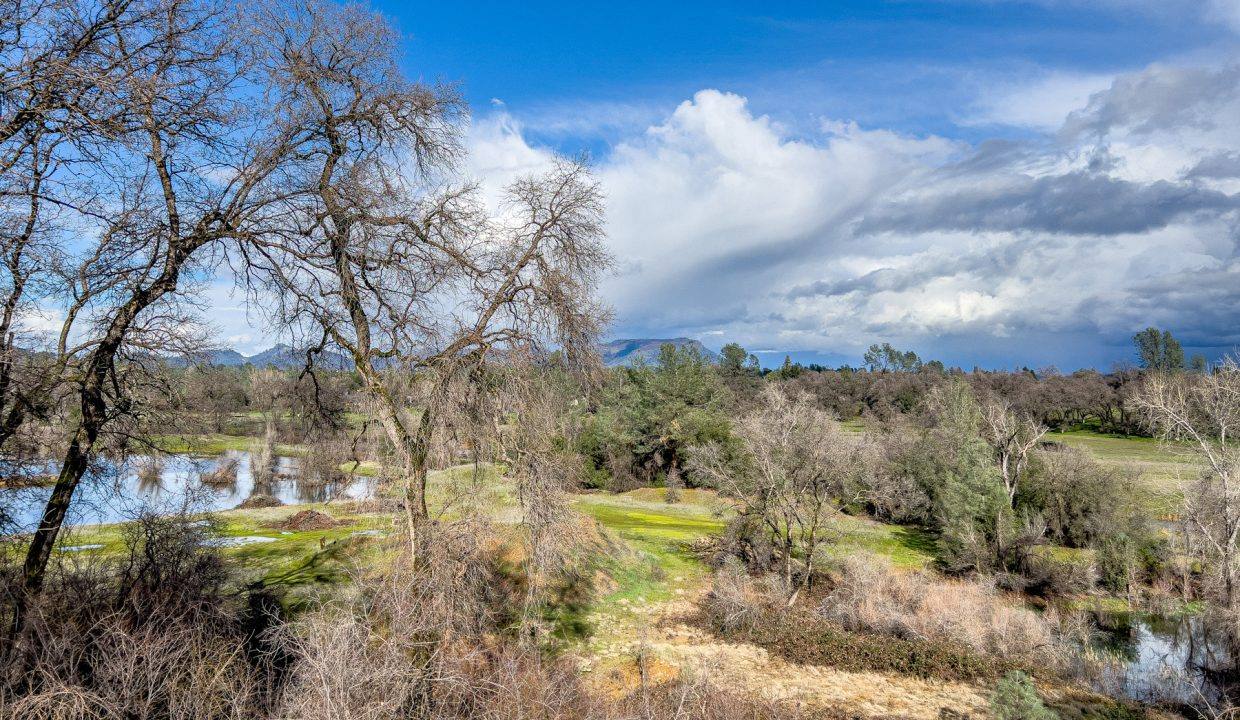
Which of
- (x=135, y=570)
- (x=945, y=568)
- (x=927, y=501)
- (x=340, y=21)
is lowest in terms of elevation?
(x=945, y=568)

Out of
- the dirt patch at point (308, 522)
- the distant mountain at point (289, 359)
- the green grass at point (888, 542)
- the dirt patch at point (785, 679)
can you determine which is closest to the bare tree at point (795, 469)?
the green grass at point (888, 542)

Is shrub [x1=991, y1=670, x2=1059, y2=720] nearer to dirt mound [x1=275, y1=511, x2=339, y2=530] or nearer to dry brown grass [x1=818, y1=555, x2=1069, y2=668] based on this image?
dry brown grass [x1=818, y1=555, x2=1069, y2=668]

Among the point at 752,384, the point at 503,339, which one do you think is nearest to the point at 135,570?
the point at 503,339

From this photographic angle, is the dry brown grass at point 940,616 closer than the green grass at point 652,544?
Yes

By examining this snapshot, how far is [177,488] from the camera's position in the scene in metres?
37.9

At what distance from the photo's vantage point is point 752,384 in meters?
107

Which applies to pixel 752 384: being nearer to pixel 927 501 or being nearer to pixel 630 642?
pixel 927 501

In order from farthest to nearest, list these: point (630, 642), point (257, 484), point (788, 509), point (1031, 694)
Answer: point (257, 484)
point (788, 509)
point (630, 642)
point (1031, 694)

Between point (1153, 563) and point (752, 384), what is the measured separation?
7693cm

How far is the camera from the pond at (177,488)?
1029 centimetres

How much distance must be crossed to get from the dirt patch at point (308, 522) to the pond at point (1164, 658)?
32.0 metres

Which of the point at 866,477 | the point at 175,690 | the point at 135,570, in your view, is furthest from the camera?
the point at 866,477

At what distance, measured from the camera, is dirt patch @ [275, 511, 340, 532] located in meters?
31.4

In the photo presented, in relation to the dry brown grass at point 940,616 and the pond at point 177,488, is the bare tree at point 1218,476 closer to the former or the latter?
the dry brown grass at point 940,616
